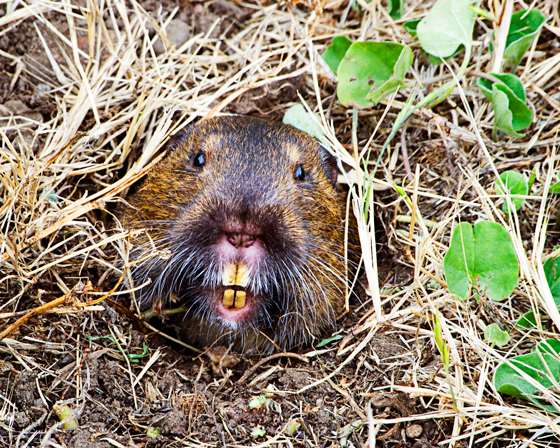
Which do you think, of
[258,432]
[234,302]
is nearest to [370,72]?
[234,302]

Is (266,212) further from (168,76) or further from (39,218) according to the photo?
(168,76)

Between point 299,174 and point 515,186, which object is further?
point 299,174

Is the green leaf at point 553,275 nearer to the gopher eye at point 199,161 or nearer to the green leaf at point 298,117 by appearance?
the green leaf at point 298,117

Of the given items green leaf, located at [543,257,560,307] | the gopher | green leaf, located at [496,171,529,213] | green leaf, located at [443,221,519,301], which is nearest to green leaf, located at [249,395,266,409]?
the gopher

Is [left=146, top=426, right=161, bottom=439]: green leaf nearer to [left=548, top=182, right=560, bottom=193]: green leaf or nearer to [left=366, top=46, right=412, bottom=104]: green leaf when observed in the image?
[left=366, top=46, right=412, bottom=104]: green leaf

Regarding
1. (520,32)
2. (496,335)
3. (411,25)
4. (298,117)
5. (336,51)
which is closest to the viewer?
(496,335)

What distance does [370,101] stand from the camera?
3904mm

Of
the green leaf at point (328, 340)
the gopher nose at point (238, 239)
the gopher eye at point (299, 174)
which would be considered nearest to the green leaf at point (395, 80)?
the gopher eye at point (299, 174)

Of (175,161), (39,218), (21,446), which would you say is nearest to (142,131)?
(175,161)

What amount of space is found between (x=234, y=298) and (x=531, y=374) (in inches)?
68.5

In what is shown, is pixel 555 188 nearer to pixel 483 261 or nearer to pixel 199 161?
pixel 483 261

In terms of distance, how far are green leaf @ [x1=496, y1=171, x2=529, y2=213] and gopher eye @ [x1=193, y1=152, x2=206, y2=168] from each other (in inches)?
75.4

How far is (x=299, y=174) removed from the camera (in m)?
3.85

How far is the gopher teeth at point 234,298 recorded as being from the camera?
3.48 meters
